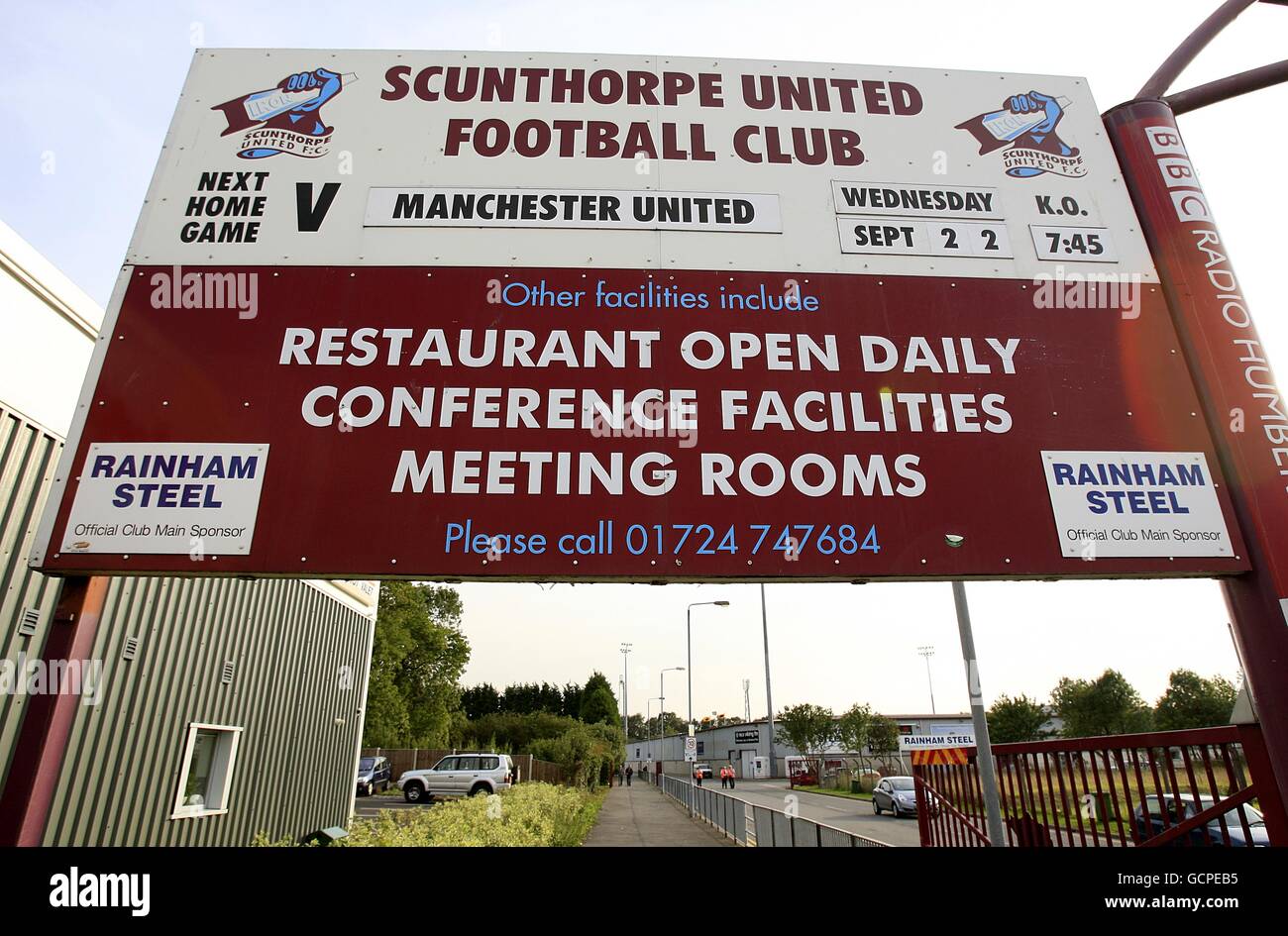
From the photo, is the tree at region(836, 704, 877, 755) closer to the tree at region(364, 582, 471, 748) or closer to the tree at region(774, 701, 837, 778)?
the tree at region(774, 701, 837, 778)

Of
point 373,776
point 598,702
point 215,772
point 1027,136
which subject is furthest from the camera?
point 598,702

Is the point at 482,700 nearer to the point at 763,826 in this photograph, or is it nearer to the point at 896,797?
the point at 896,797

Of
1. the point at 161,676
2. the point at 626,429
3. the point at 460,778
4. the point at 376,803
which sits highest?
the point at 626,429

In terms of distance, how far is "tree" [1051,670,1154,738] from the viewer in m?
50.3

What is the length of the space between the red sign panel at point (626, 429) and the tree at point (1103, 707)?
55962mm

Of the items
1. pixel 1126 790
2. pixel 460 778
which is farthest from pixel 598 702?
pixel 1126 790

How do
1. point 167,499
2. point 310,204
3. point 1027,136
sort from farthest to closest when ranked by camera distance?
1. point 1027,136
2. point 310,204
3. point 167,499

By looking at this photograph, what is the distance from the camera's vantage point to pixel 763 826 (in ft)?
38.2

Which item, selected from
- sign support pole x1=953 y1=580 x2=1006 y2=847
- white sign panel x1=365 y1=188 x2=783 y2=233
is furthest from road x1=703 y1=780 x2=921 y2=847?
white sign panel x1=365 y1=188 x2=783 y2=233

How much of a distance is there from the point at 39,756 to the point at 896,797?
27.2m

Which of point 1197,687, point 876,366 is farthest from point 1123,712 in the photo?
point 876,366
